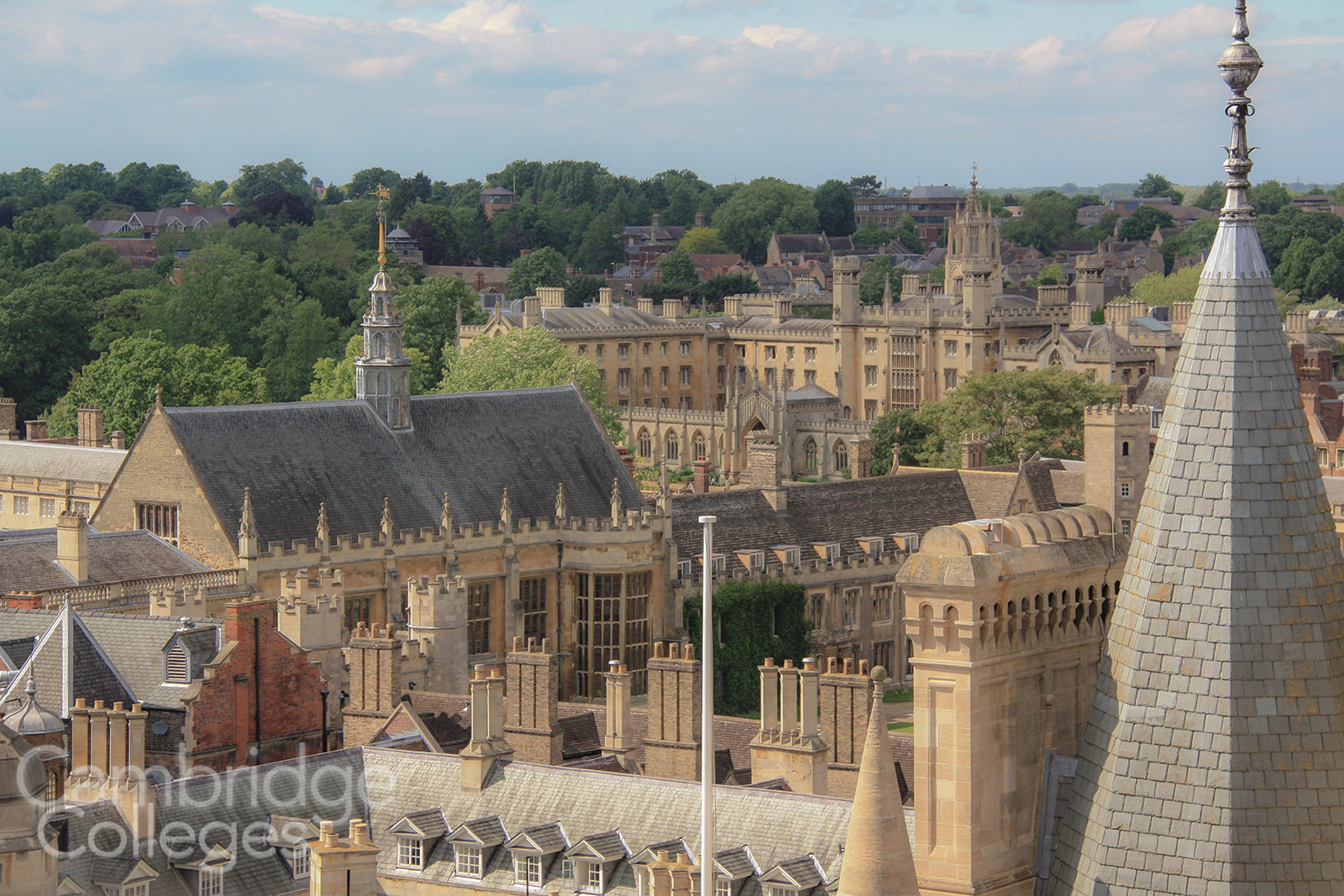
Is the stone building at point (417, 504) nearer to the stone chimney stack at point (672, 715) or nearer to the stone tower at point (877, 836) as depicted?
the stone chimney stack at point (672, 715)

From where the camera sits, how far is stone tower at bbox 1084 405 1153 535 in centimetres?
7781

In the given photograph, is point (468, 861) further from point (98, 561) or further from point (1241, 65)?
point (98, 561)

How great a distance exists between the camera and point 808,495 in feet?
255

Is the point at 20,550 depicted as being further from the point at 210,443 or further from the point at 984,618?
the point at 984,618

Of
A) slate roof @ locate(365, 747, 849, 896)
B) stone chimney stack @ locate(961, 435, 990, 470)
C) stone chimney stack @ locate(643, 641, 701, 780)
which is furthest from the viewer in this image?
stone chimney stack @ locate(961, 435, 990, 470)

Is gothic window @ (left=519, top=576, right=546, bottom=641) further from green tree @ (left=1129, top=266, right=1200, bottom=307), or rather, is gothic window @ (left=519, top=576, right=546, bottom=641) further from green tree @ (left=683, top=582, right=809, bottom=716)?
green tree @ (left=1129, top=266, right=1200, bottom=307)

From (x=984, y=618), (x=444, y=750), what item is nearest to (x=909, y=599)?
(x=984, y=618)

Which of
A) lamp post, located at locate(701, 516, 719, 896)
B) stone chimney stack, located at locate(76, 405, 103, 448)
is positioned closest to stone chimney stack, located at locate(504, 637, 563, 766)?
lamp post, located at locate(701, 516, 719, 896)

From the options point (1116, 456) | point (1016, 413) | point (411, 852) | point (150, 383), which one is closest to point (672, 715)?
point (411, 852)

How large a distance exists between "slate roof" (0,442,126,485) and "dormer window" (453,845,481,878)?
4714 cm

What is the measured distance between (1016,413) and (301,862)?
72.9 m

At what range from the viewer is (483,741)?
3697cm

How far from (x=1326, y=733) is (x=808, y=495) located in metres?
58.9

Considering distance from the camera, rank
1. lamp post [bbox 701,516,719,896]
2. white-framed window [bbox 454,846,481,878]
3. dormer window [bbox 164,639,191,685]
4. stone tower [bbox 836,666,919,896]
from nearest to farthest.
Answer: stone tower [bbox 836,666,919,896] → lamp post [bbox 701,516,719,896] → white-framed window [bbox 454,846,481,878] → dormer window [bbox 164,639,191,685]
